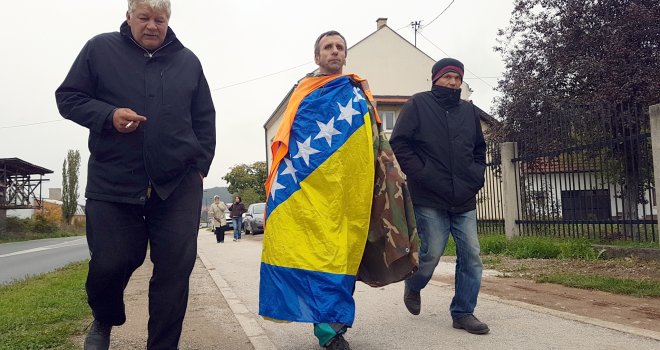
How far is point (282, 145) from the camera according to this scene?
375 centimetres

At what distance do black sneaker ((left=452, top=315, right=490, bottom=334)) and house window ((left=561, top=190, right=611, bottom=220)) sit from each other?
5.86 m

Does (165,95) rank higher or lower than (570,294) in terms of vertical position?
higher

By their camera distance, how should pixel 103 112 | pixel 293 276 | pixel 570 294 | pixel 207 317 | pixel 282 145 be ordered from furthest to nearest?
pixel 570 294 → pixel 207 317 → pixel 282 145 → pixel 293 276 → pixel 103 112

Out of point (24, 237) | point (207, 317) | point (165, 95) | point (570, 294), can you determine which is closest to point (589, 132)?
point (570, 294)

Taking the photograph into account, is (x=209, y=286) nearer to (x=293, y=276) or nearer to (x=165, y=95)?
(x=293, y=276)

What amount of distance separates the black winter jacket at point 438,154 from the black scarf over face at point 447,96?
0.03 metres

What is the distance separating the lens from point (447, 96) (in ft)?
14.5

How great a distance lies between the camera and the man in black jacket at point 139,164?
293cm

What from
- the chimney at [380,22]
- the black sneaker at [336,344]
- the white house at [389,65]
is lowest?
the black sneaker at [336,344]

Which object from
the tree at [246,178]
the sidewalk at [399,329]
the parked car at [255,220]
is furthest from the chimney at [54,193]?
the sidewalk at [399,329]

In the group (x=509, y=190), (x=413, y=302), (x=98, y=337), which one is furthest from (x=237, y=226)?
(x=98, y=337)

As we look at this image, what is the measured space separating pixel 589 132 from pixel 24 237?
38566mm

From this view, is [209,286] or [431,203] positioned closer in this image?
[431,203]

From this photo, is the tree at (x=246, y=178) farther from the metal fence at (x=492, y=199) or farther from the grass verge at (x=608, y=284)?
the grass verge at (x=608, y=284)
